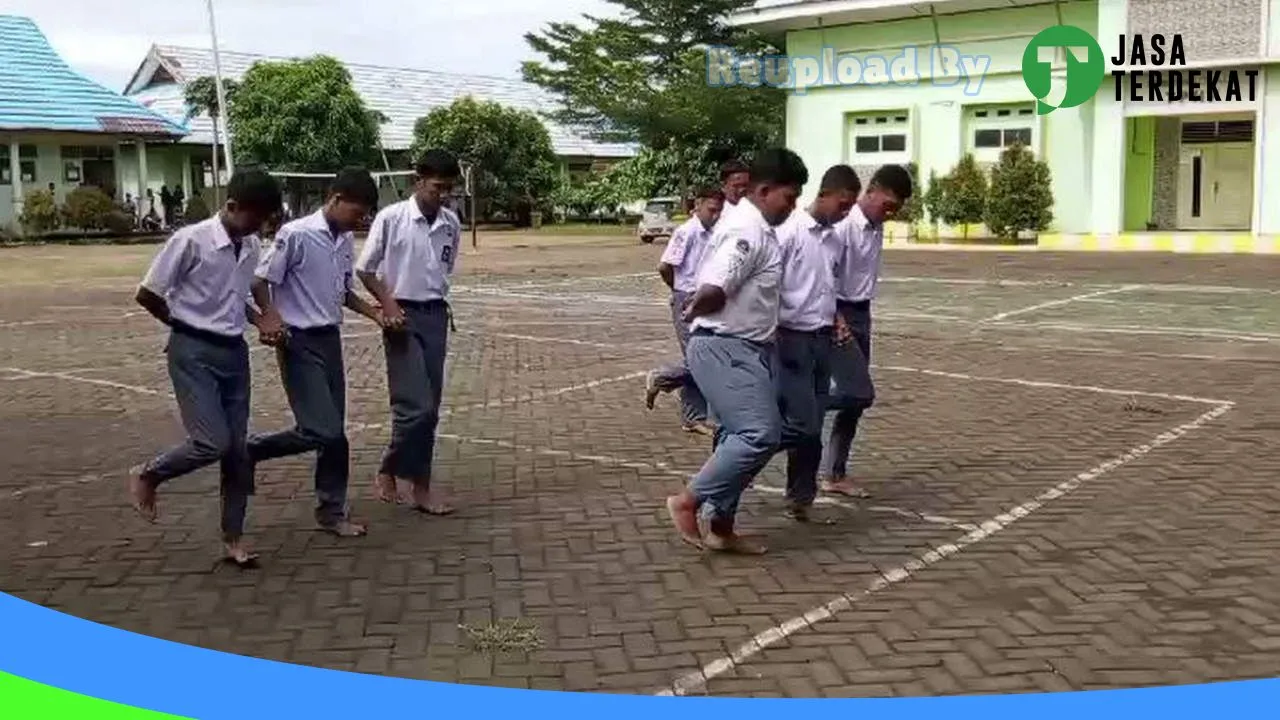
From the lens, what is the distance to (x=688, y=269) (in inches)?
316

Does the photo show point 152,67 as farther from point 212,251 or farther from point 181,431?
point 212,251

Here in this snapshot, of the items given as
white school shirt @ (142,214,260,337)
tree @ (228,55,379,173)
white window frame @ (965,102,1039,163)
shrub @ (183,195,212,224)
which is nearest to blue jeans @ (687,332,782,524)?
white school shirt @ (142,214,260,337)

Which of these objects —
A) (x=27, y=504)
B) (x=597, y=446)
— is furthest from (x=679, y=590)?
(x=27, y=504)

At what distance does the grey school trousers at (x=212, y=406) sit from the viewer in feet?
17.0

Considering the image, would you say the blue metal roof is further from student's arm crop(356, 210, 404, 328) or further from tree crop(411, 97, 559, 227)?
student's arm crop(356, 210, 404, 328)

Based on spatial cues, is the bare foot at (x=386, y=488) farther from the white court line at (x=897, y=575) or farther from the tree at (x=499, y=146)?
the tree at (x=499, y=146)

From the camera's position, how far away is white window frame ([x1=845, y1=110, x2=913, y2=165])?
33000 mm

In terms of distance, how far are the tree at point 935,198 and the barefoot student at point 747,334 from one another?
89.0ft

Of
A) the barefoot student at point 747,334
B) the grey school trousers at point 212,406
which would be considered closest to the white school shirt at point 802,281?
the barefoot student at point 747,334

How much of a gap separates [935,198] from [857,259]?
26.2 m

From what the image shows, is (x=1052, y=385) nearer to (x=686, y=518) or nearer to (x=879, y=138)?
(x=686, y=518)

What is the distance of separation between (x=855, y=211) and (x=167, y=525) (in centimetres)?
356

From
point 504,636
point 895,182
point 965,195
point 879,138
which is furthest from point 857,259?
point 879,138

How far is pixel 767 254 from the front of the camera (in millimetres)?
5281
